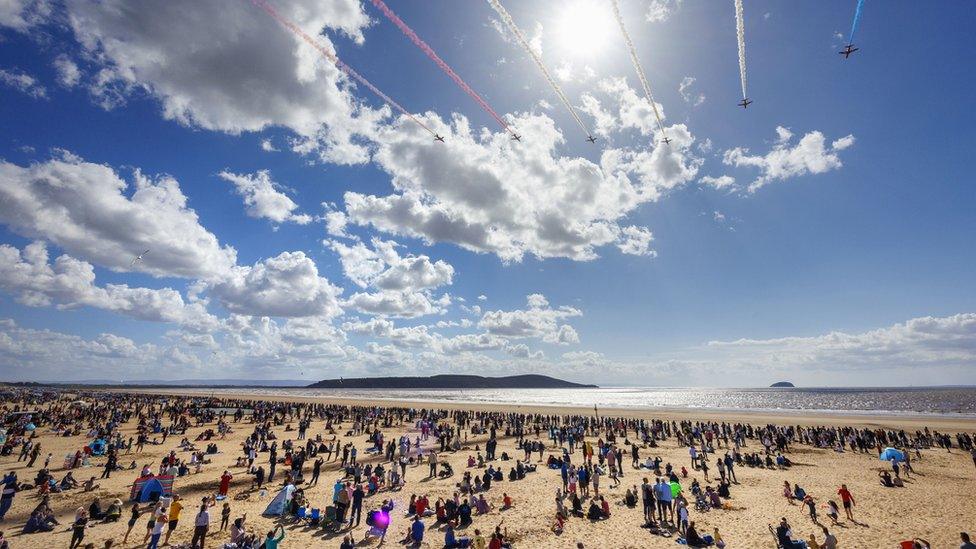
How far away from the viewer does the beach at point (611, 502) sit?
1522 centimetres

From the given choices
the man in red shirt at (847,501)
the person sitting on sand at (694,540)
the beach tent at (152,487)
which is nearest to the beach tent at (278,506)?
the beach tent at (152,487)

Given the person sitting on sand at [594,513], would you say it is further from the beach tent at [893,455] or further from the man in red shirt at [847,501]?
the beach tent at [893,455]

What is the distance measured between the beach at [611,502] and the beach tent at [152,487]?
152 centimetres

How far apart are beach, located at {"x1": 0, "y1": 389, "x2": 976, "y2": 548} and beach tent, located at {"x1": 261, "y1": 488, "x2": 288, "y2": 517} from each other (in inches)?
13.1

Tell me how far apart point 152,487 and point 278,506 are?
6.41 meters

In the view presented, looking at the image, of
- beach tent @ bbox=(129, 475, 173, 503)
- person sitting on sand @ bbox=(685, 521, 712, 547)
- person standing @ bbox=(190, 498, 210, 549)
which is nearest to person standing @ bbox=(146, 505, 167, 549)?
person standing @ bbox=(190, 498, 210, 549)

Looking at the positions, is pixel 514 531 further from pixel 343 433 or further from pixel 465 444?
pixel 343 433

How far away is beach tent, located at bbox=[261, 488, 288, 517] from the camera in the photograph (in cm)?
1772

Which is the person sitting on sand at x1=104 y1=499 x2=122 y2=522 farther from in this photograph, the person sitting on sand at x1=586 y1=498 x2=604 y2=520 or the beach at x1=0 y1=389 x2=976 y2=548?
the person sitting on sand at x1=586 y1=498 x2=604 y2=520

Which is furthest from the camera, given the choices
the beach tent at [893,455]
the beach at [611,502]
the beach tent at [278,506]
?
the beach tent at [893,455]

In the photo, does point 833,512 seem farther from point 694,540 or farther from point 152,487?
point 152,487

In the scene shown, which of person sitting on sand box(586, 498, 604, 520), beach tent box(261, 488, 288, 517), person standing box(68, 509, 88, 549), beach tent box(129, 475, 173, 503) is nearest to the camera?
person standing box(68, 509, 88, 549)

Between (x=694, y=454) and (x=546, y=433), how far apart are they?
2256 cm

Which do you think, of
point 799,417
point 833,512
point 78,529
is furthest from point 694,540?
point 799,417
